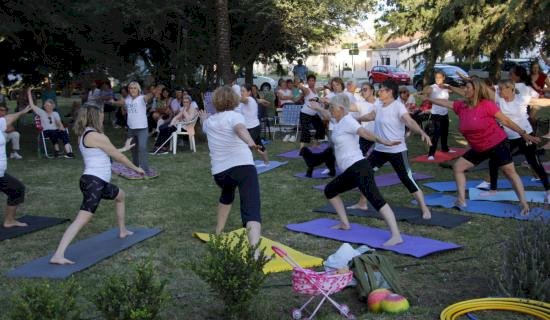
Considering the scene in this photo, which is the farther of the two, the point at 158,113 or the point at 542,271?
the point at 158,113

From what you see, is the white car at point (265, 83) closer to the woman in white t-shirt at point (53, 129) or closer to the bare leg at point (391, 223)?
the woman in white t-shirt at point (53, 129)

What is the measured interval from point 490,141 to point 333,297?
326 centimetres

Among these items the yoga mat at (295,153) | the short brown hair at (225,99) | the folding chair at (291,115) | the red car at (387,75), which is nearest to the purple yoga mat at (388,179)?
the yoga mat at (295,153)

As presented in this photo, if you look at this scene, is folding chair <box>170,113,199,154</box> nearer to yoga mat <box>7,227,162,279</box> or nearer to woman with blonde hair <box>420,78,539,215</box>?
yoga mat <box>7,227,162,279</box>

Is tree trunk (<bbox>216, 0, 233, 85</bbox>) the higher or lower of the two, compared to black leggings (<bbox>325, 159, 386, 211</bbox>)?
higher

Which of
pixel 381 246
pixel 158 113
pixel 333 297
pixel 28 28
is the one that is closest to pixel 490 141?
pixel 381 246

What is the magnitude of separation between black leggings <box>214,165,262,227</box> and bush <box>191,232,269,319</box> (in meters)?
1.47

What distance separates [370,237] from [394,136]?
1.40m

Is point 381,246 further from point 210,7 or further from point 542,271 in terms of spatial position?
point 210,7

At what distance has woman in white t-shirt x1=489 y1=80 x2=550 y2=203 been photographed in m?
7.43

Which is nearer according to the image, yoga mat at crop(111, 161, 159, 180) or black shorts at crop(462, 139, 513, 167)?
black shorts at crop(462, 139, 513, 167)

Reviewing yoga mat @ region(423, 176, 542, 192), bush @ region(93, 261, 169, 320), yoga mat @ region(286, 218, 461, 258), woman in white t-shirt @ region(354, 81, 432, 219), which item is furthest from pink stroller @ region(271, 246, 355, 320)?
yoga mat @ region(423, 176, 542, 192)

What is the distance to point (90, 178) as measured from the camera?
5453 millimetres

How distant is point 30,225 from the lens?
22.1 ft
